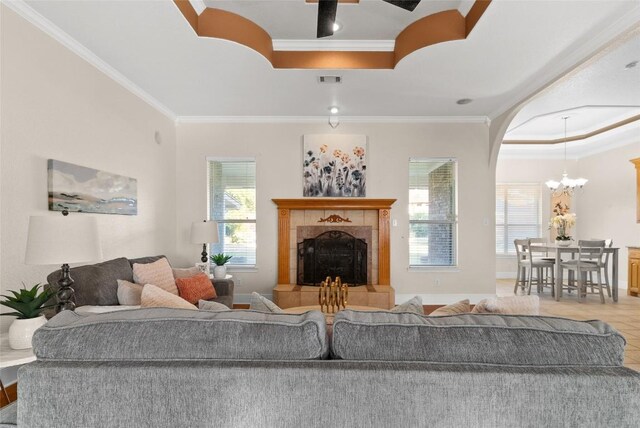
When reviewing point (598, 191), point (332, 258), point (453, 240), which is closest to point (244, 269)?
point (332, 258)

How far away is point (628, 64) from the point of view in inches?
115

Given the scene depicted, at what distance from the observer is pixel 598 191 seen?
6363mm

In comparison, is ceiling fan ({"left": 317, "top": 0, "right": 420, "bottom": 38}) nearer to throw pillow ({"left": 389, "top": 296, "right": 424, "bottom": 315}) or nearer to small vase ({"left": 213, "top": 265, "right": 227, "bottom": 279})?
throw pillow ({"left": 389, "top": 296, "right": 424, "bottom": 315})

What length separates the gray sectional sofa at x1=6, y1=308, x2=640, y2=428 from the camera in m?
0.92

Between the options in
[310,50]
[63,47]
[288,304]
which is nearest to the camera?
[63,47]

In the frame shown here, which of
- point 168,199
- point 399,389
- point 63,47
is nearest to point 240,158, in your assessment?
point 168,199

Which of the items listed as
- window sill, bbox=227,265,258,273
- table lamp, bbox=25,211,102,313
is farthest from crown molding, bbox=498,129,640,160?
table lamp, bbox=25,211,102,313

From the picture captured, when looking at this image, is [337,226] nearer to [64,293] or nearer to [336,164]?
[336,164]

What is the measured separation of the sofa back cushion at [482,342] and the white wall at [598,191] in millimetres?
6559

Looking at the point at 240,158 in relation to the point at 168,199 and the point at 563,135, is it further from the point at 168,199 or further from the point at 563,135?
the point at 563,135

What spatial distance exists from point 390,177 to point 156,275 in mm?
3364

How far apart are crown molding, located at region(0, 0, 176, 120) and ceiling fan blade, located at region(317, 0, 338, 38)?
2112mm

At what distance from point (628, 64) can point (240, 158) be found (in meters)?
4.54

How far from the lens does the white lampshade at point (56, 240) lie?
5.26 ft
